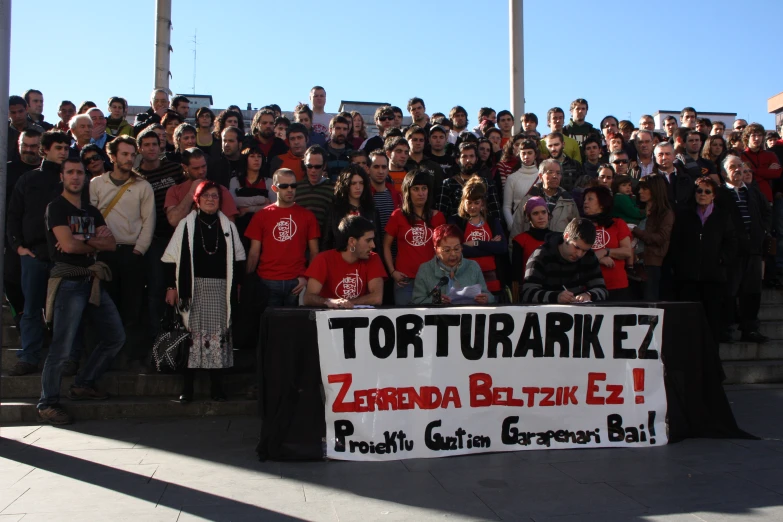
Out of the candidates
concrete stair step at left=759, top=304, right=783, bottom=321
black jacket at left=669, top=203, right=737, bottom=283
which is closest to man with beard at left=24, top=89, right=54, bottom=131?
black jacket at left=669, top=203, right=737, bottom=283

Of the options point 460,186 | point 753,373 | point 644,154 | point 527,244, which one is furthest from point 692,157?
point 527,244

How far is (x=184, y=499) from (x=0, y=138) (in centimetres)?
→ 332

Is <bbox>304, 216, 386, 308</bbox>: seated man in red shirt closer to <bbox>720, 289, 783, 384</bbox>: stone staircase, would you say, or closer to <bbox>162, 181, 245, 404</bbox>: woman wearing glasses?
<bbox>162, 181, 245, 404</bbox>: woman wearing glasses

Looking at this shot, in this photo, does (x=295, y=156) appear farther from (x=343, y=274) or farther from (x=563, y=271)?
(x=563, y=271)

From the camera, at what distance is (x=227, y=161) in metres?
8.22

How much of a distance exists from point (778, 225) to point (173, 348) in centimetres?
828

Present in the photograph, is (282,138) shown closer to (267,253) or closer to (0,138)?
(267,253)

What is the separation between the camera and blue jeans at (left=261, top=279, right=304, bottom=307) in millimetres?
6852

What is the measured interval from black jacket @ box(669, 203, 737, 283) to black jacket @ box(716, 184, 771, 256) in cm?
15

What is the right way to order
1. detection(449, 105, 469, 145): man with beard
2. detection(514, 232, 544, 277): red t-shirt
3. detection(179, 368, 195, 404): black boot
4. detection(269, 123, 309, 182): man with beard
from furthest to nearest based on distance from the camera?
detection(449, 105, 469, 145): man with beard
detection(269, 123, 309, 182): man with beard
detection(514, 232, 544, 277): red t-shirt
detection(179, 368, 195, 404): black boot

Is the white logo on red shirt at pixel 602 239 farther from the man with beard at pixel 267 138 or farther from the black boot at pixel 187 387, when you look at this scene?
the black boot at pixel 187 387

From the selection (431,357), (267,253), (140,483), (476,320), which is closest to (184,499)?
(140,483)

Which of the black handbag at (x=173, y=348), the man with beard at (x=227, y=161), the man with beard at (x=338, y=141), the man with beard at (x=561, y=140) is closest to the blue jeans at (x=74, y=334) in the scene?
the black handbag at (x=173, y=348)

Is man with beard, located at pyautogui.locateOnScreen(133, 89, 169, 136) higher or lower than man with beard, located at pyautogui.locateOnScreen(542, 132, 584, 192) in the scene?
higher
